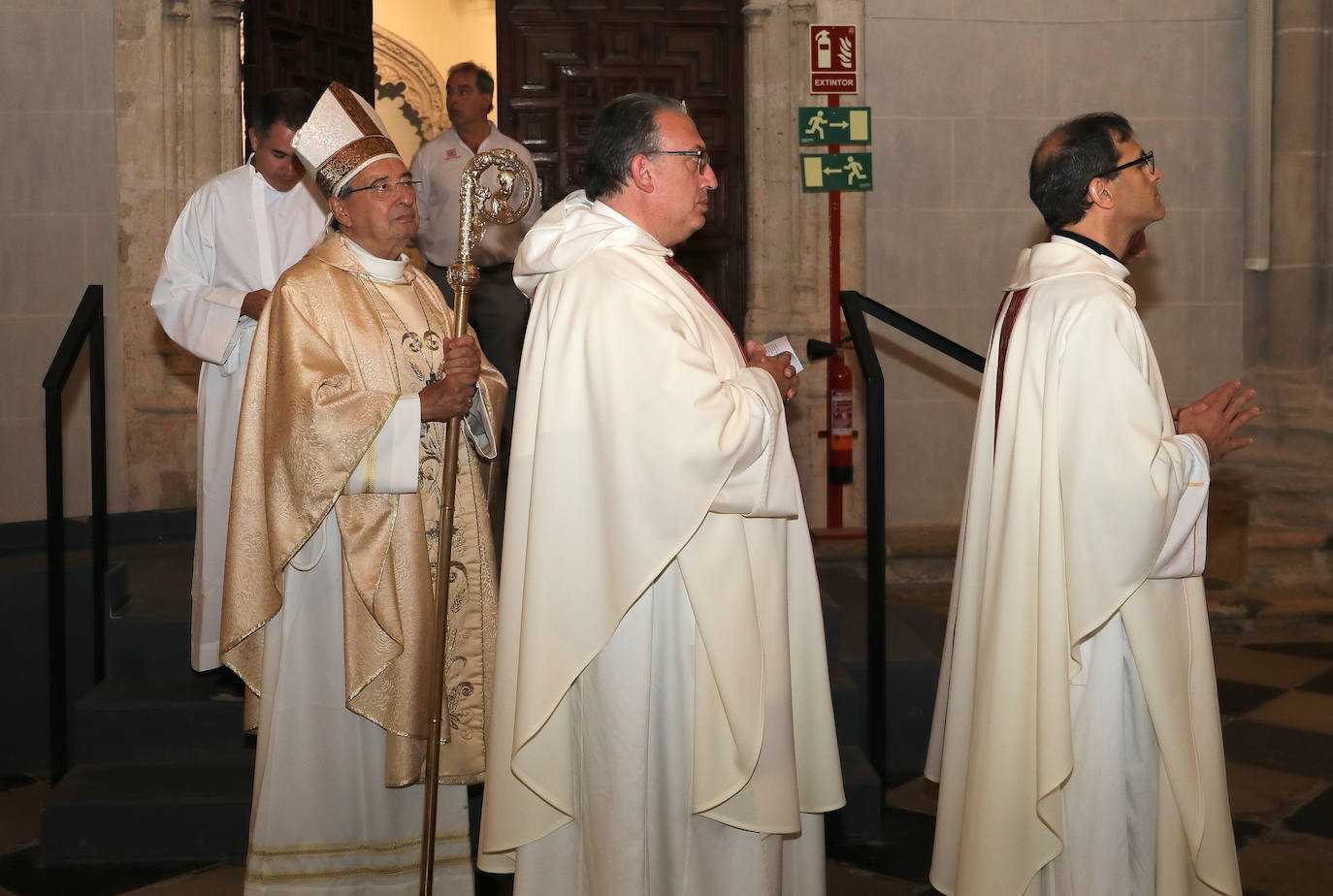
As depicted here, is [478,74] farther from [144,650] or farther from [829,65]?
[144,650]

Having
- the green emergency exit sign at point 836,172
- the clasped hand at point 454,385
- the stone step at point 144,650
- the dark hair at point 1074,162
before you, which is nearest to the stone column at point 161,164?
the stone step at point 144,650

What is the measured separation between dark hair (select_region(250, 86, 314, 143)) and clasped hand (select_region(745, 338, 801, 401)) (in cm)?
204

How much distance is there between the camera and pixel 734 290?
721cm

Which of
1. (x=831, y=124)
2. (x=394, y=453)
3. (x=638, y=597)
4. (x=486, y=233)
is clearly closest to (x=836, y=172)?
(x=831, y=124)

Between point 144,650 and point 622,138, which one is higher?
point 622,138

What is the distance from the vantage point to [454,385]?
3.03 metres

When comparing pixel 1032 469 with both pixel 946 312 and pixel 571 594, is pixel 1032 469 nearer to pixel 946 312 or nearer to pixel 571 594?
pixel 571 594

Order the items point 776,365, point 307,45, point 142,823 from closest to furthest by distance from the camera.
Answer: point 776,365
point 142,823
point 307,45

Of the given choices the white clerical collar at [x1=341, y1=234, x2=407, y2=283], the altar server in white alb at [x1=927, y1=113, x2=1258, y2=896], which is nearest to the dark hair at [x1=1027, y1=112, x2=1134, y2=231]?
the altar server in white alb at [x1=927, y1=113, x2=1258, y2=896]

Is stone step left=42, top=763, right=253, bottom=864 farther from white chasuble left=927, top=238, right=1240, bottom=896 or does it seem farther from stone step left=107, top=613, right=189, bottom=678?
white chasuble left=927, top=238, right=1240, bottom=896

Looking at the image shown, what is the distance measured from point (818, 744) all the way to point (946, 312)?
461 centimetres

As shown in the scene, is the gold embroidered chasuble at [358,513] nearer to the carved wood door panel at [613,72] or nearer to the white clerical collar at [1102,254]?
the white clerical collar at [1102,254]

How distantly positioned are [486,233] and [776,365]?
3855 mm

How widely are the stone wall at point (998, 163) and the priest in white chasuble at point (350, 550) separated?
4126 millimetres
